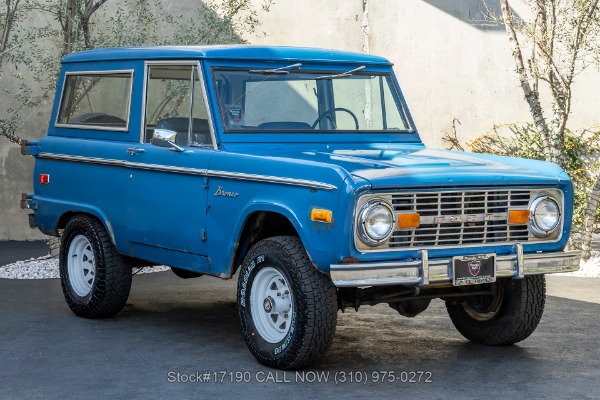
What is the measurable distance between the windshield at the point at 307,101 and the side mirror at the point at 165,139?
1.15ft

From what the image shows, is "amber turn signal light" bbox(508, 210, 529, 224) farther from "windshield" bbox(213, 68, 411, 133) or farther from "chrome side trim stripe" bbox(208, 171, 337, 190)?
"windshield" bbox(213, 68, 411, 133)

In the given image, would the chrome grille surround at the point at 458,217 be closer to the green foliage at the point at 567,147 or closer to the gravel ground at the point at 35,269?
the gravel ground at the point at 35,269

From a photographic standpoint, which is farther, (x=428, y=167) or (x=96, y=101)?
(x=96, y=101)

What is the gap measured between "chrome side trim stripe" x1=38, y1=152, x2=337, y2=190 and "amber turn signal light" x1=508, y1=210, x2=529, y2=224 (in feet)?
3.82

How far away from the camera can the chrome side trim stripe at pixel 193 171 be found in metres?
6.09

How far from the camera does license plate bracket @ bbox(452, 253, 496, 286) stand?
6.12 meters

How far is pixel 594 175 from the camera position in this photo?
486 inches

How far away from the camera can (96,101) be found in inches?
327

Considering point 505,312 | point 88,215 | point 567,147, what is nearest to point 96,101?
point 88,215

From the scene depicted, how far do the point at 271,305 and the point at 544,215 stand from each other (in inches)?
66.8

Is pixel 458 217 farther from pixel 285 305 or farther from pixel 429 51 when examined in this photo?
pixel 429 51

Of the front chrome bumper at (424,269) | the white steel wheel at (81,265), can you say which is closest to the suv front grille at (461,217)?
the front chrome bumper at (424,269)

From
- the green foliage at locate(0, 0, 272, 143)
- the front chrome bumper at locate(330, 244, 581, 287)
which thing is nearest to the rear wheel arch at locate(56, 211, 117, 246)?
the front chrome bumper at locate(330, 244, 581, 287)

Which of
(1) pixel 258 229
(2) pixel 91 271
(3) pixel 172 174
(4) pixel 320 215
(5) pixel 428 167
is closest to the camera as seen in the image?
(4) pixel 320 215
